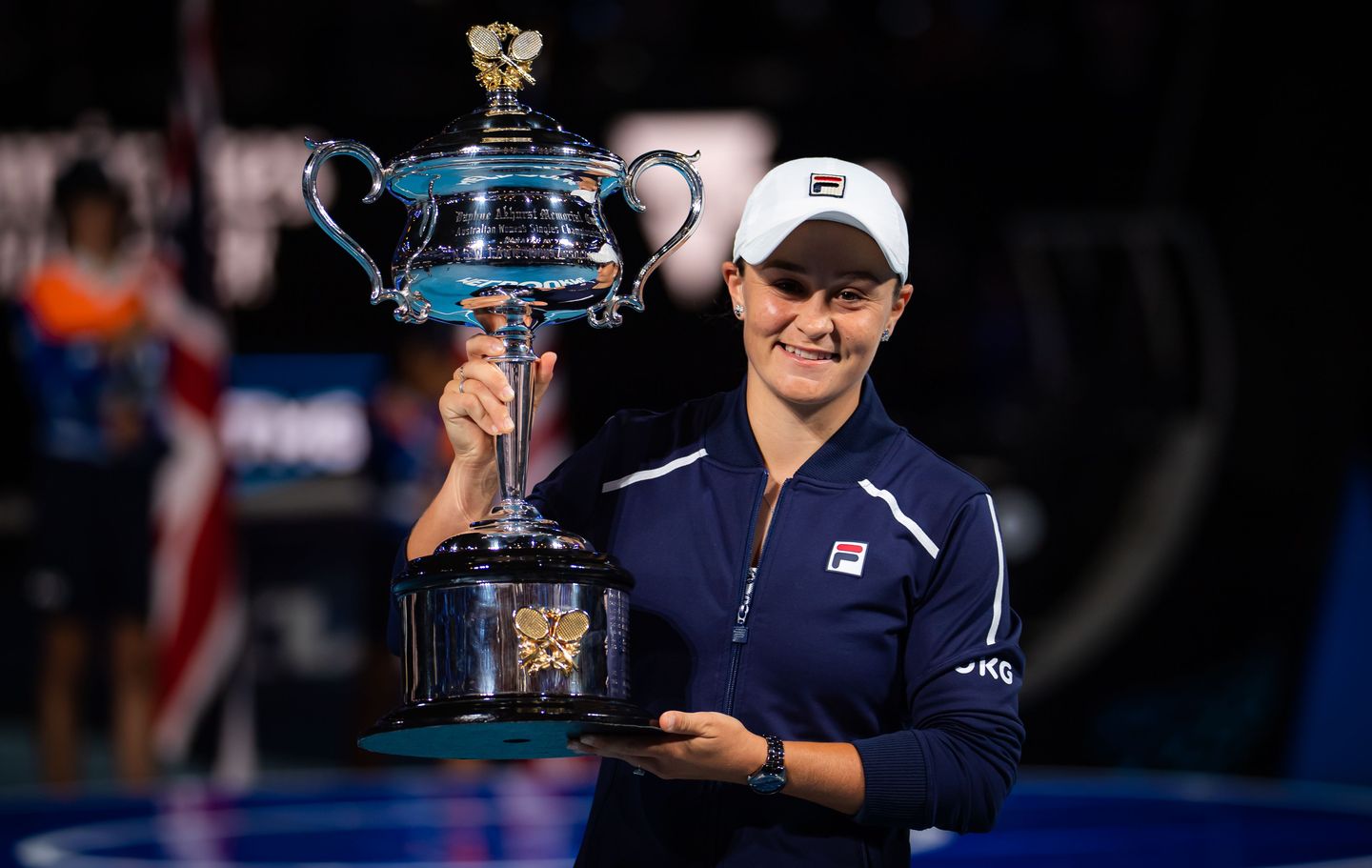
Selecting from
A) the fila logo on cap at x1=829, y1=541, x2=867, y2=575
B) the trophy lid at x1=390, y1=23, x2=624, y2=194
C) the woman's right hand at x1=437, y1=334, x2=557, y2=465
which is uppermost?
the trophy lid at x1=390, y1=23, x2=624, y2=194

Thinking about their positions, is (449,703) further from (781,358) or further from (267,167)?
(267,167)

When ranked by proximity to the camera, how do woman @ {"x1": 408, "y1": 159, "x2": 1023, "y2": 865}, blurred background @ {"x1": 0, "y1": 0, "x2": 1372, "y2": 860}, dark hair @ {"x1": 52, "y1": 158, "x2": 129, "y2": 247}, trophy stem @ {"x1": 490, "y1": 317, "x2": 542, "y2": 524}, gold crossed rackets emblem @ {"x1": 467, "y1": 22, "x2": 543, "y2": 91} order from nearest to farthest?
1. woman @ {"x1": 408, "y1": 159, "x2": 1023, "y2": 865}
2. trophy stem @ {"x1": 490, "y1": 317, "x2": 542, "y2": 524}
3. gold crossed rackets emblem @ {"x1": 467, "y1": 22, "x2": 543, "y2": 91}
4. dark hair @ {"x1": 52, "y1": 158, "x2": 129, "y2": 247}
5. blurred background @ {"x1": 0, "y1": 0, "x2": 1372, "y2": 860}

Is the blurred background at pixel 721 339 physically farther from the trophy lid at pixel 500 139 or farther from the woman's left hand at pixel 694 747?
the woman's left hand at pixel 694 747

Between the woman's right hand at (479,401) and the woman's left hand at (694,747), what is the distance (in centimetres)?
37

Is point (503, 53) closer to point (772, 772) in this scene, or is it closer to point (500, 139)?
point (500, 139)

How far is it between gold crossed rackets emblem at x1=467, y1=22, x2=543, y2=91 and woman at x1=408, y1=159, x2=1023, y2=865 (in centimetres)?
35

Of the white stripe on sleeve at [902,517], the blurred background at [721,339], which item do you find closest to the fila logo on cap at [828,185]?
the white stripe on sleeve at [902,517]

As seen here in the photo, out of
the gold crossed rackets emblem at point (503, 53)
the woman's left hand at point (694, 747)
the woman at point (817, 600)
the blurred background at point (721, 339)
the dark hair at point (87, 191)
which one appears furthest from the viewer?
the blurred background at point (721, 339)

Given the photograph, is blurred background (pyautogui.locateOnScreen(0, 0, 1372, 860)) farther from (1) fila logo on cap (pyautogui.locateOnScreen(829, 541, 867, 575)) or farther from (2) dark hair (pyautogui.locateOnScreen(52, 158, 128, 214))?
(1) fila logo on cap (pyautogui.locateOnScreen(829, 541, 867, 575))

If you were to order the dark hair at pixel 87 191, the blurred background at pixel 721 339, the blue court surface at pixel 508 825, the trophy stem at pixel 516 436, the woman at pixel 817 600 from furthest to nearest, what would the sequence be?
the blurred background at pixel 721 339 < the dark hair at pixel 87 191 < the blue court surface at pixel 508 825 < the trophy stem at pixel 516 436 < the woman at pixel 817 600

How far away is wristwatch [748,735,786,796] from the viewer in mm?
1888

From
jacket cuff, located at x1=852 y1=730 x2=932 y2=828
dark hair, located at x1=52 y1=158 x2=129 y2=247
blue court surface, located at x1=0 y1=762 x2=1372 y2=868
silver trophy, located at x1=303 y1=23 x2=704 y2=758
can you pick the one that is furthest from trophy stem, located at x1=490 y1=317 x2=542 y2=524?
dark hair, located at x1=52 y1=158 x2=129 y2=247

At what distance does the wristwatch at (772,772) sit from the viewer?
189 cm

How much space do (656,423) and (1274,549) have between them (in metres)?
5.62
